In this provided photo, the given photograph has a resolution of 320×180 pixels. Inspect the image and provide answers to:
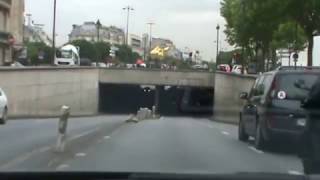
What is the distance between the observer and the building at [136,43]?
580 centimetres

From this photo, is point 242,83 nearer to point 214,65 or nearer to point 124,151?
point 214,65

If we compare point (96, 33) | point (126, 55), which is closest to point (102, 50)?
point (126, 55)

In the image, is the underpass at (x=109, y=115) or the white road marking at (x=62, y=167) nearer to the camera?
the white road marking at (x=62, y=167)

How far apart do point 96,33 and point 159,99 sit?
3.57 ft

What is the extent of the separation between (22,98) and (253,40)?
4338 centimetres

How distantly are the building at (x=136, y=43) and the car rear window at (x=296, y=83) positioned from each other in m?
1.29

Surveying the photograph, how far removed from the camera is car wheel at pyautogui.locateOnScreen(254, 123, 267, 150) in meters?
6.86

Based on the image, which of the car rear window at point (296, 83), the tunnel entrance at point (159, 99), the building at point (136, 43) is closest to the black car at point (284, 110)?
the car rear window at point (296, 83)

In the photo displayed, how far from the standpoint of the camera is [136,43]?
5.98 m

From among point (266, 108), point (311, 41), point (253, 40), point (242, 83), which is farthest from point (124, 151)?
point (253, 40)

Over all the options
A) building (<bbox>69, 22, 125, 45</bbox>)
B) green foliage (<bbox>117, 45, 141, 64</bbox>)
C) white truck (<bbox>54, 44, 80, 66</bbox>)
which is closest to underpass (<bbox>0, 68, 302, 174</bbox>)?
green foliage (<bbox>117, 45, 141, 64</bbox>)

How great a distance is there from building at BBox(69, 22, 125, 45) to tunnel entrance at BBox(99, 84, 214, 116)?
452 millimetres

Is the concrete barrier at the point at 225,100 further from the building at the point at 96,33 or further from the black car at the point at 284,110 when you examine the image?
the building at the point at 96,33

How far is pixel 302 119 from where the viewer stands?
19.3 ft
